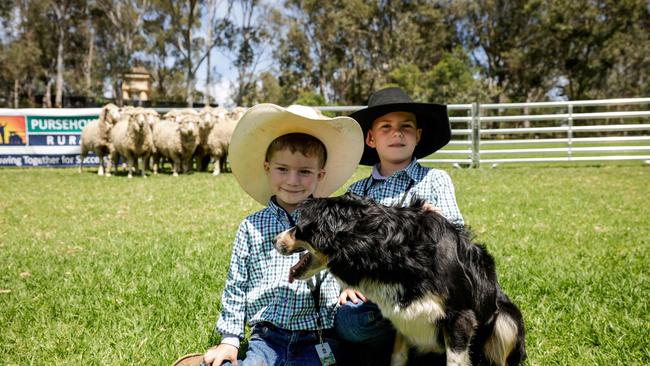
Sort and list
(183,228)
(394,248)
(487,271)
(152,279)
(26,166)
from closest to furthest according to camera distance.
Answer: (394,248)
(487,271)
(152,279)
(183,228)
(26,166)

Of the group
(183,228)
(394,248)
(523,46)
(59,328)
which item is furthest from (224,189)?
(523,46)

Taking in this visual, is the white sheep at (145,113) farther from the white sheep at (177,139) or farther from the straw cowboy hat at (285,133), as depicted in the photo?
the straw cowboy hat at (285,133)

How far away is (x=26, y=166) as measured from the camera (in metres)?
18.9

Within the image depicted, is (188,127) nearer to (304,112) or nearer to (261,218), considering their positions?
(261,218)

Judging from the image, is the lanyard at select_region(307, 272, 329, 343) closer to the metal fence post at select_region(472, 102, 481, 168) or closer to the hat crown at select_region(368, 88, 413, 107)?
the hat crown at select_region(368, 88, 413, 107)

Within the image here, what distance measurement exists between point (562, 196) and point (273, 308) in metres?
8.29

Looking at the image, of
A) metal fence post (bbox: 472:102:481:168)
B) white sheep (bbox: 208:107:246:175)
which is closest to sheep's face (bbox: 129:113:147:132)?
white sheep (bbox: 208:107:246:175)

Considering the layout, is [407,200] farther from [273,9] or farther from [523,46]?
[523,46]

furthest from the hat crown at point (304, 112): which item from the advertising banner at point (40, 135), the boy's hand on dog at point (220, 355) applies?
the advertising banner at point (40, 135)

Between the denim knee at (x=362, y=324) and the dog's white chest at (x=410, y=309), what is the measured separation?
1.16 ft

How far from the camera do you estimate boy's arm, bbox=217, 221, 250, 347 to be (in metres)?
2.91

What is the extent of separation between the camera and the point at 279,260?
3035mm

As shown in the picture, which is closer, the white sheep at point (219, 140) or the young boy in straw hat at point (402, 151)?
the young boy in straw hat at point (402, 151)

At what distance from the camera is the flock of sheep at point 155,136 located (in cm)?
1606
